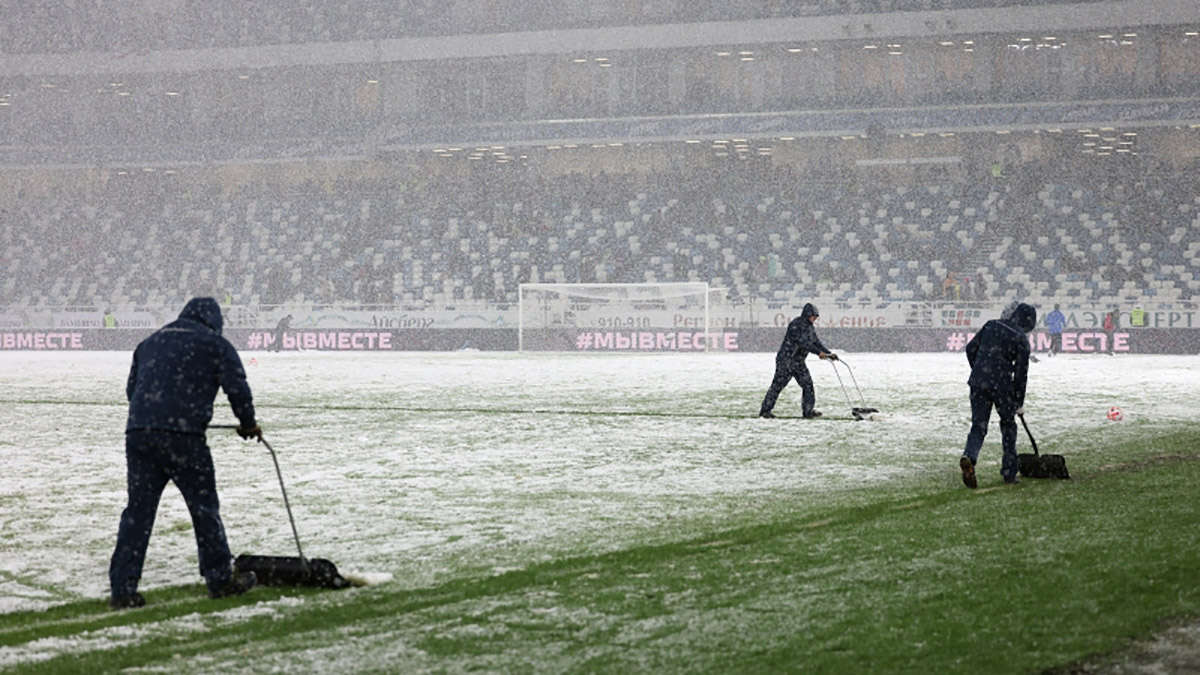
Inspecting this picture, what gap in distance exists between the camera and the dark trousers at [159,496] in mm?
7414

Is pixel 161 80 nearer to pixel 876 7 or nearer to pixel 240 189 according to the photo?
pixel 240 189

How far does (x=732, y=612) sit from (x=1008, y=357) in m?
5.52

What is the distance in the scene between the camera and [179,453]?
7422mm

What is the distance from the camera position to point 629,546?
9078 mm

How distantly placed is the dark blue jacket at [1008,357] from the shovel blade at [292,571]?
239 inches

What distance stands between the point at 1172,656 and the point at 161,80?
61.1 metres

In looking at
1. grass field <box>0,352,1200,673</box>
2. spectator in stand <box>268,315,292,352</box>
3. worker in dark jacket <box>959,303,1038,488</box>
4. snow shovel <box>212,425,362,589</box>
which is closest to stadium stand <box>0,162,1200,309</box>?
spectator in stand <box>268,315,292,352</box>

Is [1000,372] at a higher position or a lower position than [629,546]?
higher

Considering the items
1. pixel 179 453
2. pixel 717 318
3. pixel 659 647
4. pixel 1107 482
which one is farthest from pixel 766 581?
pixel 717 318

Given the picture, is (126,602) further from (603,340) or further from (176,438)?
(603,340)

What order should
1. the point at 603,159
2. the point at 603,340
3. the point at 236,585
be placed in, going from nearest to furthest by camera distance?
the point at 236,585, the point at 603,340, the point at 603,159

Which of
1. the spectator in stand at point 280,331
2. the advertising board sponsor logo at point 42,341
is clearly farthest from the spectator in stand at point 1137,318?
the advertising board sponsor logo at point 42,341

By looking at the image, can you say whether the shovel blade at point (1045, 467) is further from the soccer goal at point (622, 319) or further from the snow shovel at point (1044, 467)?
the soccer goal at point (622, 319)

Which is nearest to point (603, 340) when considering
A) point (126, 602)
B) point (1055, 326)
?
point (1055, 326)
